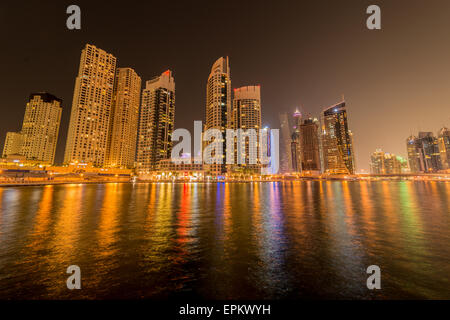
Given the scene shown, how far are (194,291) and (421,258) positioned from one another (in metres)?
11.2

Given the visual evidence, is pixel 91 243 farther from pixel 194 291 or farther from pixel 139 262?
pixel 194 291

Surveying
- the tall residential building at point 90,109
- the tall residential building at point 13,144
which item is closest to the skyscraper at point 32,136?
the tall residential building at point 13,144

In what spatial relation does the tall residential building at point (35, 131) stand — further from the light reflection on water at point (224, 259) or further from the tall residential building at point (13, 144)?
the light reflection on water at point (224, 259)

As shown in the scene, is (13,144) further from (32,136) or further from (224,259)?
(224,259)

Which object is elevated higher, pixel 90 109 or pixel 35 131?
pixel 90 109

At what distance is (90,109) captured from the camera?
158 meters

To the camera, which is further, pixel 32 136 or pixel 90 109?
pixel 32 136

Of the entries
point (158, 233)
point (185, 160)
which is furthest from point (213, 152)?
point (158, 233)

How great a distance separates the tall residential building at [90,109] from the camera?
493 feet

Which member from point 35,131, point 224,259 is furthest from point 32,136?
point 224,259

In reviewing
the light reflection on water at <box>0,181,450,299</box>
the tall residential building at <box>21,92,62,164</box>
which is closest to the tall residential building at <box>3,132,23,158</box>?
the tall residential building at <box>21,92,62,164</box>

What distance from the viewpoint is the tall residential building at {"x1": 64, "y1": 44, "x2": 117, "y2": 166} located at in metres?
150
